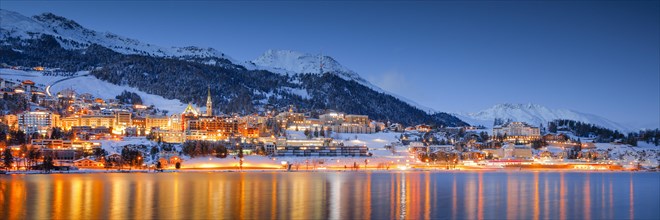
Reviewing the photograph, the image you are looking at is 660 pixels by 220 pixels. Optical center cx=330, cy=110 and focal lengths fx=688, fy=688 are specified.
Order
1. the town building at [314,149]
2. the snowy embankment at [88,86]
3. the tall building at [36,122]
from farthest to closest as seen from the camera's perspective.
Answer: the snowy embankment at [88,86], the town building at [314,149], the tall building at [36,122]

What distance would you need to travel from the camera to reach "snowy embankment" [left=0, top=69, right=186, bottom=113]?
180000 millimetres

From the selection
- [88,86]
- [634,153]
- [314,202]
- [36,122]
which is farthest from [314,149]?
[314,202]

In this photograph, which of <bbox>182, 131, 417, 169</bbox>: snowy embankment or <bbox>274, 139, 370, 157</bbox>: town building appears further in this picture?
<bbox>274, 139, 370, 157</bbox>: town building

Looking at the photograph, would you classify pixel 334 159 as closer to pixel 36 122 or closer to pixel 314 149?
pixel 314 149

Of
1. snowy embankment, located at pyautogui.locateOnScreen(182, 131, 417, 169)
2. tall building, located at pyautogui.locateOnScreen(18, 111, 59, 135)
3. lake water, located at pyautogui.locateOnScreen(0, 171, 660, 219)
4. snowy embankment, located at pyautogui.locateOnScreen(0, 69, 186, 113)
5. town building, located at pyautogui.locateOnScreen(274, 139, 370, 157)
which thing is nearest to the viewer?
lake water, located at pyautogui.locateOnScreen(0, 171, 660, 219)

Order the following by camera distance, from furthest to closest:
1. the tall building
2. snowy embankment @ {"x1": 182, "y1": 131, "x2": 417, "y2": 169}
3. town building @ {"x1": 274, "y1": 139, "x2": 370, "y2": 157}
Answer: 1. town building @ {"x1": 274, "y1": 139, "x2": 370, "y2": 157}
2. the tall building
3. snowy embankment @ {"x1": 182, "y1": 131, "x2": 417, "y2": 169}

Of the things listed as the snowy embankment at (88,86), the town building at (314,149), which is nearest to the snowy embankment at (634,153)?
the town building at (314,149)

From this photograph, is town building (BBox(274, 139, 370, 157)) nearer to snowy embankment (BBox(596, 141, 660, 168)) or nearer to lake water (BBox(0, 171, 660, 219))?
snowy embankment (BBox(596, 141, 660, 168))

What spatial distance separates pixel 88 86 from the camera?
18512 cm

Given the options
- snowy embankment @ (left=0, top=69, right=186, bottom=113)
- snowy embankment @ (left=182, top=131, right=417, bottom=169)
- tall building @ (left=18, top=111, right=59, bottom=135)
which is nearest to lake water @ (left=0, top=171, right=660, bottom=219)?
snowy embankment @ (left=182, top=131, right=417, bottom=169)

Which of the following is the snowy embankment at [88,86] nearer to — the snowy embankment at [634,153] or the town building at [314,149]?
the town building at [314,149]

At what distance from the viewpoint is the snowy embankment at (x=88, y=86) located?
591ft

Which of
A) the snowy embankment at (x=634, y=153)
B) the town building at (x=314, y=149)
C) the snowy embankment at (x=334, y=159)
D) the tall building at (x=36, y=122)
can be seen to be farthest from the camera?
the snowy embankment at (x=634, y=153)

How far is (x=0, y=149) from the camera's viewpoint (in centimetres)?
10862
